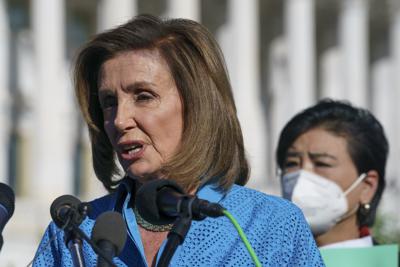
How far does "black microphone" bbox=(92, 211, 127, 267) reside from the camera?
4.41 metres

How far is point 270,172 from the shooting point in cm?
5406

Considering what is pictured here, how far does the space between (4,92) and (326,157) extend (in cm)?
3534

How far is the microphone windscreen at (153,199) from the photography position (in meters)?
4.41

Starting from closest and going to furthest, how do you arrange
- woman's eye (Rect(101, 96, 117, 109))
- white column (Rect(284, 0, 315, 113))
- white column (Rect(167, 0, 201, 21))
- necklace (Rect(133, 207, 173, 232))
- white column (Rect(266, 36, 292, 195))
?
necklace (Rect(133, 207, 173, 232))
woman's eye (Rect(101, 96, 117, 109))
white column (Rect(167, 0, 201, 21))
white column (Rect(284, 0, 315, 113))
white column (Rect(266, 36, 292, 195))

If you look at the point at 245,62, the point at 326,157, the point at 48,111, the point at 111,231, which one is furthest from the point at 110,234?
the point at 245,62

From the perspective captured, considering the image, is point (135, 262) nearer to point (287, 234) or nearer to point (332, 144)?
point (287, 234)

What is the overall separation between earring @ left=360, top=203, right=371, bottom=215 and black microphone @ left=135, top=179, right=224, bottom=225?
3.13 meters

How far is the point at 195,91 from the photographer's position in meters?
5.19

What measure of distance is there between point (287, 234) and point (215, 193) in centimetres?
36

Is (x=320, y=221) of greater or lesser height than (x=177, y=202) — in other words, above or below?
below

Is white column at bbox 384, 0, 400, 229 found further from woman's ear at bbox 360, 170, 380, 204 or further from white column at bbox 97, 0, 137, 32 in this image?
woman's ear at bbox 360, 170, 380, 204

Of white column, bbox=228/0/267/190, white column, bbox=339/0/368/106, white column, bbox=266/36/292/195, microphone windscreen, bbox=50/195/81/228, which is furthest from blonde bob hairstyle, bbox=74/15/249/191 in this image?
white column, bbox=266/36/292/195

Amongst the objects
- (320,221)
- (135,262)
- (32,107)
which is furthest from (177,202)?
(32,107)

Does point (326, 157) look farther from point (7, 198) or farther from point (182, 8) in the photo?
point (182, 8)
